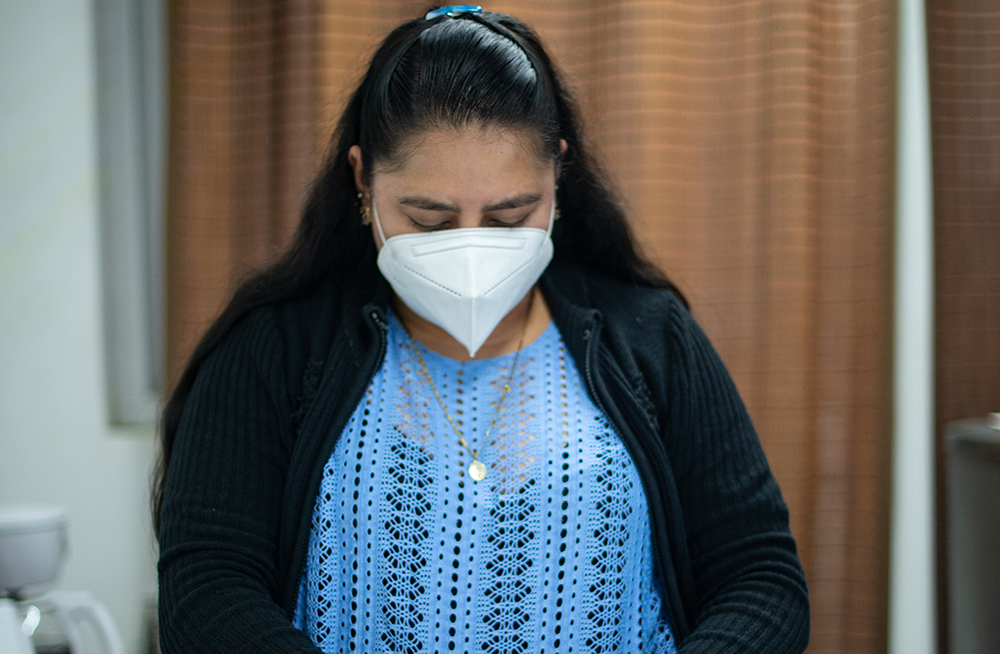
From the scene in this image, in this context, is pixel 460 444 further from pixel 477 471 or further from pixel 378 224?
pixel 378 224

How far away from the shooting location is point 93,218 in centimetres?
174

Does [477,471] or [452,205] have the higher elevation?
[452,205]

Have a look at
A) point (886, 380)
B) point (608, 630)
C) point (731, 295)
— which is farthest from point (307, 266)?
point (886, 380)

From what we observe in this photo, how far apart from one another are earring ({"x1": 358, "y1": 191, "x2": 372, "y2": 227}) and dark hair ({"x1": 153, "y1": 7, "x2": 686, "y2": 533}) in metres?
0.01

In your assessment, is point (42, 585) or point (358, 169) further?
point (42, 585)

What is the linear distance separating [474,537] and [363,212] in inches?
18.1

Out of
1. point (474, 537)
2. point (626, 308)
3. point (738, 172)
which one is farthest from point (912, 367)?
point (474, 537)

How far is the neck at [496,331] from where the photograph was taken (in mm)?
996

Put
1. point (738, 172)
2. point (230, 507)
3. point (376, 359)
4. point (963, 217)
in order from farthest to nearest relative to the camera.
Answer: point (738, 172)
point (963, 217)
point (376, 359)
point (230, 507)

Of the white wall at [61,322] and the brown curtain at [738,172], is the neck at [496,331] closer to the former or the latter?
the brown curtain at [738,172]

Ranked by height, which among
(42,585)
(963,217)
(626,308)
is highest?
(963,217)

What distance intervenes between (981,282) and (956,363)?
165 millimetres

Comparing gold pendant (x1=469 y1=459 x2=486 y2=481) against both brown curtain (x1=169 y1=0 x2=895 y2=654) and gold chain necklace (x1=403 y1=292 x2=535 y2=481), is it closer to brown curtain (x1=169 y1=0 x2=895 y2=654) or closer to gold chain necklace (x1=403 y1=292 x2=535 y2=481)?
gold chain necklace (x1=403 y1=292 x2=535 y2=481)

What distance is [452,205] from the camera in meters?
0.90
